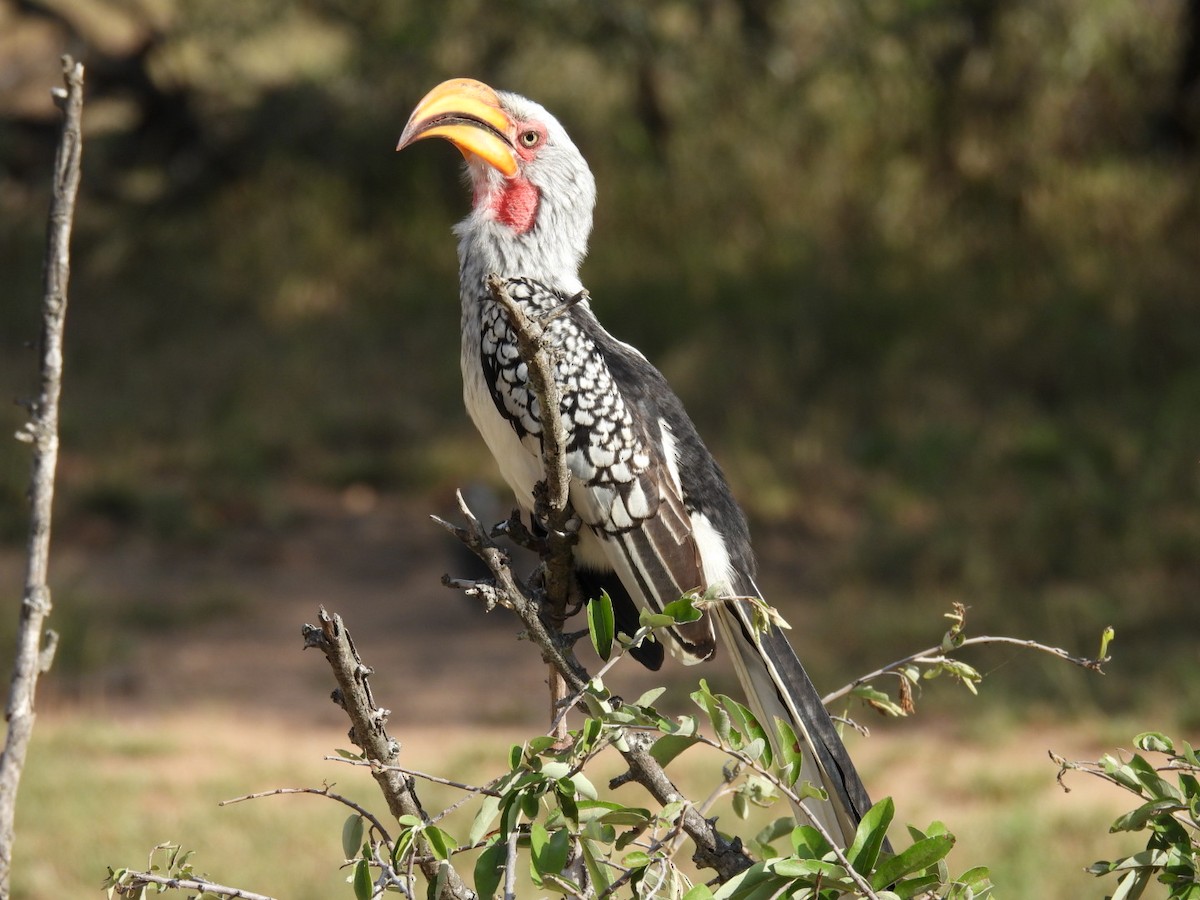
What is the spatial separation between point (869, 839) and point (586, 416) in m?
1.07

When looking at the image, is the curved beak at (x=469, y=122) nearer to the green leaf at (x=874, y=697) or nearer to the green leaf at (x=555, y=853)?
the green leaf at (x=874, y=697)

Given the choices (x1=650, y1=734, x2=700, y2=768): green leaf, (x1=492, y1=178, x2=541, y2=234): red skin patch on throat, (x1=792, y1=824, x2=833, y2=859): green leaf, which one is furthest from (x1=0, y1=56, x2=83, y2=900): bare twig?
(x1=492, y1=178, x2=541, y2=234): red skin patch on throat

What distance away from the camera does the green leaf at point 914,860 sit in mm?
1303

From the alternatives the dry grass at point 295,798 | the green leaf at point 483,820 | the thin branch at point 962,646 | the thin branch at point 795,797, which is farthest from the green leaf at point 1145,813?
the dry grass at point 295,798

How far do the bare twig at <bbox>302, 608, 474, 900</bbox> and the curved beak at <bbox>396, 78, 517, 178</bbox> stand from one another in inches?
41.1

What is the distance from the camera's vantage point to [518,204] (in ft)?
8.34

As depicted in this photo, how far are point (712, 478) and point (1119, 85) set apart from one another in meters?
5.78

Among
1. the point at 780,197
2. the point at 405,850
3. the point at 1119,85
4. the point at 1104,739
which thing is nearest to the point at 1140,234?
the point at 1119,85

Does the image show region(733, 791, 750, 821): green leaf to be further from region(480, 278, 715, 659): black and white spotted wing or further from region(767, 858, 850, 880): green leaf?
region(480, 278, 715, 659): black and white spotted wing

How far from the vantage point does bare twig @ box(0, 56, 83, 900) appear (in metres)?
1.21

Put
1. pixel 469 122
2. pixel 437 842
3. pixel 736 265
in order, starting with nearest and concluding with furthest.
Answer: pixel 437 842, pixel 469 122, pixel 736 265

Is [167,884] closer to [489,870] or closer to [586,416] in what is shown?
[489,870]

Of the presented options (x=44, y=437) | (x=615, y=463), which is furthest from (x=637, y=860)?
(x=615, y=463)

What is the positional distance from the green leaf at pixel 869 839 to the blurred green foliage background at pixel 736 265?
137 inches
